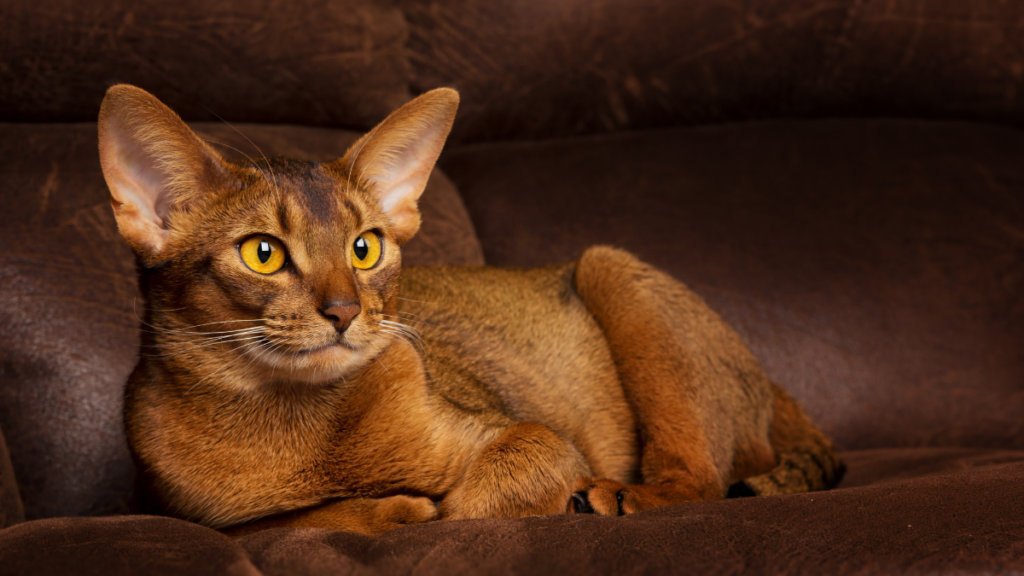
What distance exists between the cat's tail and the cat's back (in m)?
0.39

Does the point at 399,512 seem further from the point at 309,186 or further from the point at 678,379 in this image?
the point at 678,379

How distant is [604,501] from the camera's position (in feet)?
4.94

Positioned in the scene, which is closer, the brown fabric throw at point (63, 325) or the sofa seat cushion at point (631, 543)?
the sofa seat cushion at point (631, 543)

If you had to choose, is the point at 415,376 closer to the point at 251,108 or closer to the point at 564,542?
the point at 564,542

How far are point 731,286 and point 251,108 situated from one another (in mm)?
1856

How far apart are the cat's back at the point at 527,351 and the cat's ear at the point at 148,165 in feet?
1.99

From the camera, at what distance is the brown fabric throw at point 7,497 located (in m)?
1.55

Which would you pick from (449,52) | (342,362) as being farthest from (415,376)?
(449,52)

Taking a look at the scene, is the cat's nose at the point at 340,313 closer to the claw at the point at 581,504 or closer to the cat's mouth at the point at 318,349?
the cat's mouth at the point at 318,349

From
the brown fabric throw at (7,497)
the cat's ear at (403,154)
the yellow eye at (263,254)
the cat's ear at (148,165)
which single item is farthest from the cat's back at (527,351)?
the brown fabric throw at (7,497)

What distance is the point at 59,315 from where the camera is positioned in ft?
6.44

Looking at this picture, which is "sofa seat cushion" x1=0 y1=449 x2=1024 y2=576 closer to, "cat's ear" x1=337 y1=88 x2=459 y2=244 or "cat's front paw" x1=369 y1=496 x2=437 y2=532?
Result: "cat's front paw" x1=369 y1=496 x2=437 y2=532

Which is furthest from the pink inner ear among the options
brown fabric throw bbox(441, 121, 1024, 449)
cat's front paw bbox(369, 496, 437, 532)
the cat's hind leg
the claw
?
brown fabric throw bbox(441, 121, 1024, 449)

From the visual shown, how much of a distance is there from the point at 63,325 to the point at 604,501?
1525mm
